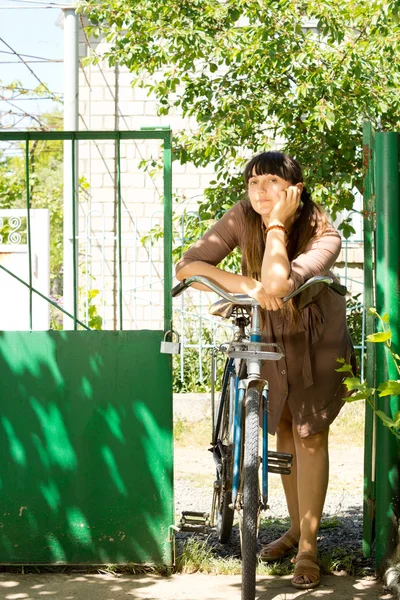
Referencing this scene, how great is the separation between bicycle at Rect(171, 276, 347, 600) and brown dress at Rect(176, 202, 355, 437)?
0.10 m

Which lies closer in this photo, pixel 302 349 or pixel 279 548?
pixel 302 349

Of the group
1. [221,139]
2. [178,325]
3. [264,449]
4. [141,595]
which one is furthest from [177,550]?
[178,325]

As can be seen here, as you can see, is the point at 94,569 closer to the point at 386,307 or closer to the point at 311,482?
the point at 311,482

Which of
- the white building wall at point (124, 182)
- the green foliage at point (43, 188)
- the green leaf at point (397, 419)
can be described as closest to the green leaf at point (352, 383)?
the green leaf at point (397, 419)

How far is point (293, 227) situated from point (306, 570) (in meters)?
1.40

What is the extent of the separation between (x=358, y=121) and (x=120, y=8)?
2.09 metres

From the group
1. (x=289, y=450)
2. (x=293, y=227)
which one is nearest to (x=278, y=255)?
(x=293, y=227)

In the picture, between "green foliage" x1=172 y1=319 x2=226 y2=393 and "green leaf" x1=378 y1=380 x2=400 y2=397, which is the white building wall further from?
"green leaf" x1=378 y1=380 x2=400 y2=397

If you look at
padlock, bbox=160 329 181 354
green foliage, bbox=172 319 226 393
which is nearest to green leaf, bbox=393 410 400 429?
padlock, bbox=160 329 181 354

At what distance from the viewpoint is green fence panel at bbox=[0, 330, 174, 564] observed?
380 cm

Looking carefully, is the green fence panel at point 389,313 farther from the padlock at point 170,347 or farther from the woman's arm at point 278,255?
the padlock at point 170,347

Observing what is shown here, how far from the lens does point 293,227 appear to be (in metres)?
3.66

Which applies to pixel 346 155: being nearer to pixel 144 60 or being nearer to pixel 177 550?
pixel 144 60

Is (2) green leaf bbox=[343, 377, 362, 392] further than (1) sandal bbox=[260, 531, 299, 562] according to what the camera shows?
No
